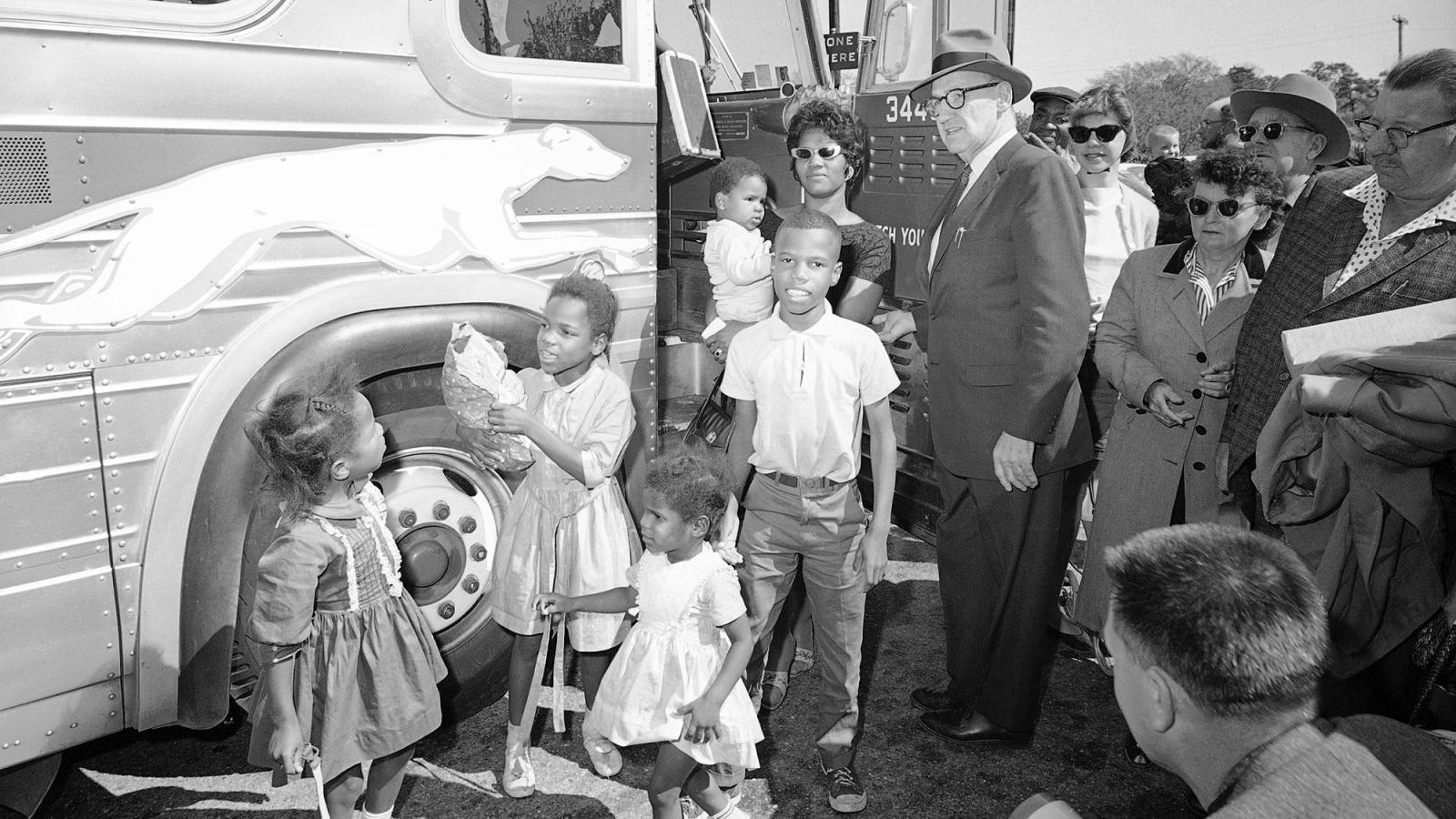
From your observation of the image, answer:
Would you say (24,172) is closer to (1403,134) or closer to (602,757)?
(602,757)

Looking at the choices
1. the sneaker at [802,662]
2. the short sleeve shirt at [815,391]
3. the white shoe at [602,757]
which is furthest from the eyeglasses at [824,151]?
the white shoe at [602,757]

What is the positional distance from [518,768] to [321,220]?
1643 mm

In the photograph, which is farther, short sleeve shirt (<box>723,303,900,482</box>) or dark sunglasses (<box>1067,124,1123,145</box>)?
dark sunglasses (<box>1067,124,1123,145</box>)

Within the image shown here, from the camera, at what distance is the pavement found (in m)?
2.99

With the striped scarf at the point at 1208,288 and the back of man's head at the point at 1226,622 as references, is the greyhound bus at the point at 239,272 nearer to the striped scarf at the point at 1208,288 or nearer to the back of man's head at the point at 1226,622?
the striped scarf at the point at 1208,288

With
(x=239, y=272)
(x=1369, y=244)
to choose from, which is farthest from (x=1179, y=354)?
(x=239, y=272)

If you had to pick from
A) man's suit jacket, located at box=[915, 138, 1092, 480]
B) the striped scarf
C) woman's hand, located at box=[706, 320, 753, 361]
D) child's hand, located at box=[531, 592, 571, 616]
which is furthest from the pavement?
the striped scarf

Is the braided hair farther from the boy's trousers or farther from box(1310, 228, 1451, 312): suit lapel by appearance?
box(1310, 228, 1451, 312): suit lapel

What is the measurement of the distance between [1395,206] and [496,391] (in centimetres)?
230

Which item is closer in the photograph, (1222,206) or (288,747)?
(288,747)

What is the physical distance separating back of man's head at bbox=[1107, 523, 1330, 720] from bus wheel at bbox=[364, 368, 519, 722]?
2.11 metres

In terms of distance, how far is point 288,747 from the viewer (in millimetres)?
2324

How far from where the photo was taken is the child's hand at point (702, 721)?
7.88 ft

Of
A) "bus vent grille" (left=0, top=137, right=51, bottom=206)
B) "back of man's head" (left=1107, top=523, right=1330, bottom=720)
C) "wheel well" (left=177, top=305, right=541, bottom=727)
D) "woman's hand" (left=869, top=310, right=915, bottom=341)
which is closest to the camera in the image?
"back of man's head" (left=1107, top=523, right=1330, bottom=720)
